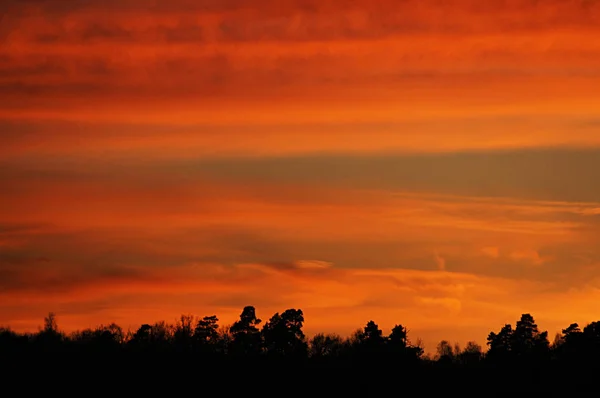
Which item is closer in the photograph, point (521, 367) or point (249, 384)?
point (249, 384)

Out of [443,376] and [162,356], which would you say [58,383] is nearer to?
[162,356]

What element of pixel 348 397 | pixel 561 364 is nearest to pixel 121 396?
pixel 348 397

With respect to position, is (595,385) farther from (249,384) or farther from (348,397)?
(249,384)

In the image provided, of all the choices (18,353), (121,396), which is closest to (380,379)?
(121,396)

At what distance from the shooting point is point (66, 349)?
197125mm

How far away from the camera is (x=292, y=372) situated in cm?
18762

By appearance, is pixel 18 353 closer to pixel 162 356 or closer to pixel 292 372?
pixel 162 356

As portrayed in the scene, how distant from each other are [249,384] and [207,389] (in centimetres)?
611

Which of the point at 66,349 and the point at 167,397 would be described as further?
the point at 66,349

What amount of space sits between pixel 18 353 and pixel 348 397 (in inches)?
1897

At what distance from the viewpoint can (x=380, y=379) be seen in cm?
18775

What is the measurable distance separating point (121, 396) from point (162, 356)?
18961mm

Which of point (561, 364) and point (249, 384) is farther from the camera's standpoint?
point (561, 364)

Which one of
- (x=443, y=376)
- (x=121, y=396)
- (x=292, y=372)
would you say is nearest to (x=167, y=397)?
(x=121, y=396)
